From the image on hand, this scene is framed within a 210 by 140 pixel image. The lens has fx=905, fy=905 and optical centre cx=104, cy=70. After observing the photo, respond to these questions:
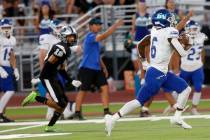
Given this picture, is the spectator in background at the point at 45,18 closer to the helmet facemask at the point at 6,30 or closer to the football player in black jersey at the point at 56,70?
the helmet facemask at the point at 6,30

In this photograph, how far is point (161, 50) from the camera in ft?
44.9

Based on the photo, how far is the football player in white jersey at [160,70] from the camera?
13422 mm

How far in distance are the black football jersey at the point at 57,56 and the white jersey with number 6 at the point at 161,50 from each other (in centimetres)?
154

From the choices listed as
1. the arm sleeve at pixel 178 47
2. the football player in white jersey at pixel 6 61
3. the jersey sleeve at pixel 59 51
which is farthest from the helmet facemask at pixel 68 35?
the football player in white jersey at pixel 6 61

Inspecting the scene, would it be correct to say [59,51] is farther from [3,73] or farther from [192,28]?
[192,28]

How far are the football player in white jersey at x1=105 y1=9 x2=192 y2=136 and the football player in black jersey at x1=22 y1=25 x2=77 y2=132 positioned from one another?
1.29 metres

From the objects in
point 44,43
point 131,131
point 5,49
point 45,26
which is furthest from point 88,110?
point 131,131

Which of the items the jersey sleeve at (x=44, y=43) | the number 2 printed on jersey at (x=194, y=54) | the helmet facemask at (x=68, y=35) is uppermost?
the helmet facemask at (x=68, y=35)

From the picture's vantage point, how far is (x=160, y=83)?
44.4 ft

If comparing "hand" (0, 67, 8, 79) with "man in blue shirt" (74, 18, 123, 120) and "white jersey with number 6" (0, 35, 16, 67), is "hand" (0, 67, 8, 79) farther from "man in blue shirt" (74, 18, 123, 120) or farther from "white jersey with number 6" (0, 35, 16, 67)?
"man in blue shirt" (74, 18, 123, 120)

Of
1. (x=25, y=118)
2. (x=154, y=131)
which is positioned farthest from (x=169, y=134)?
(x=25, y=118)

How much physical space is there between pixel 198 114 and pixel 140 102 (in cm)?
402

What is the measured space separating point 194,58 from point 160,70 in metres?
4.46

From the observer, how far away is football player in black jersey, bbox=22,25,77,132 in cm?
1452
